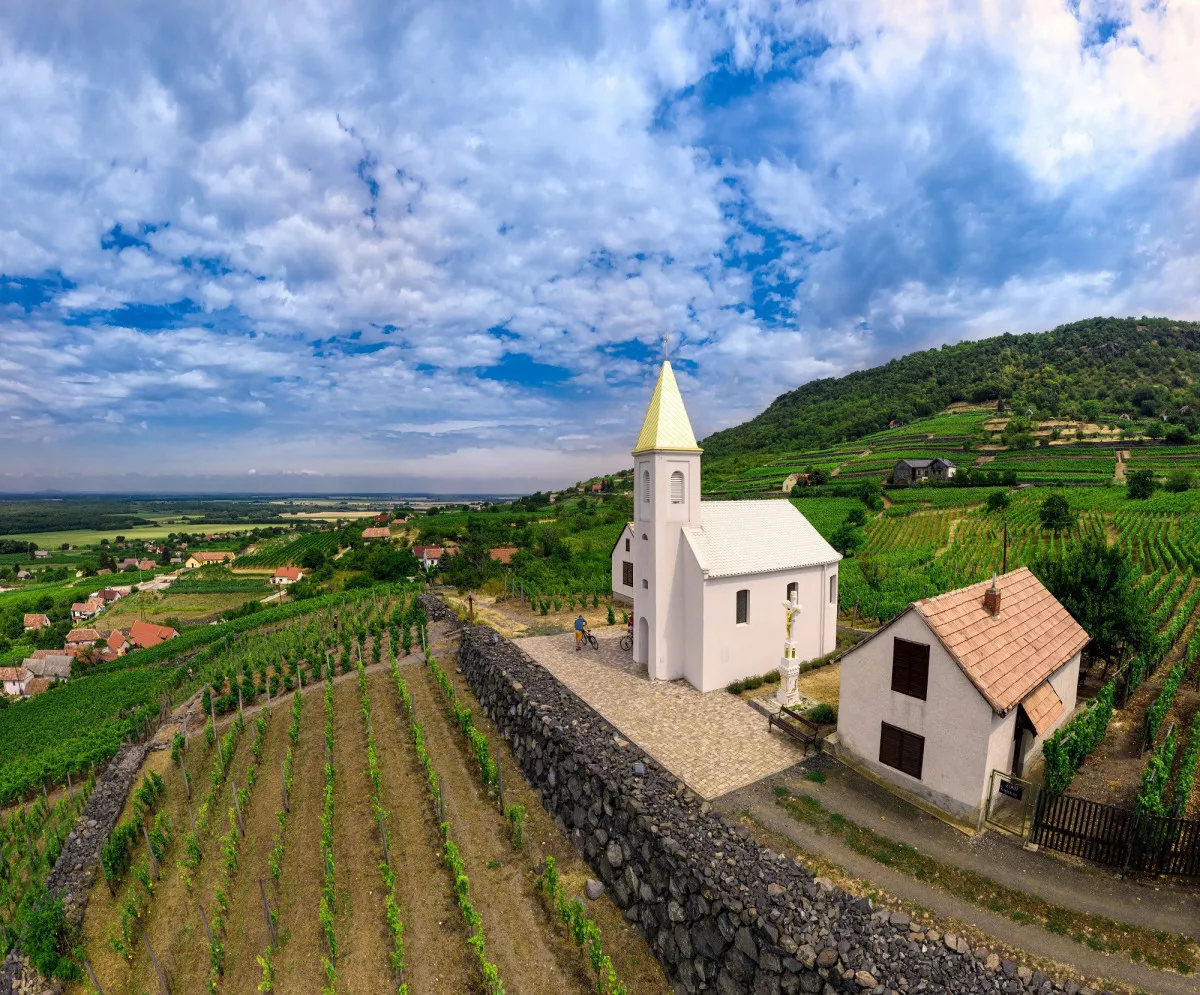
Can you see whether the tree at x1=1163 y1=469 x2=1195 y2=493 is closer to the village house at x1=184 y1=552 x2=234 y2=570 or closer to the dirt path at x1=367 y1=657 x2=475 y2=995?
the dirt path at x1=367 y1=657 x2=475 y2=995

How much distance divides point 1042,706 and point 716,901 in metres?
10.4

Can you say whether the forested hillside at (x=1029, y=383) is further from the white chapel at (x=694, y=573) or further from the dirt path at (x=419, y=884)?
the dirt path at (x=419, y=884)

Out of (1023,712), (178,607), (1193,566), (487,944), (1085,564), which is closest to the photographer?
(487,944)

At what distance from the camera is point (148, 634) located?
202ft

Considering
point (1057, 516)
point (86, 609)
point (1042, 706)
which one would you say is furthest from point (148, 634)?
point (1057, 516)

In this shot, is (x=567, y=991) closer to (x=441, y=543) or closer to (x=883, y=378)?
(x=441, y=543)

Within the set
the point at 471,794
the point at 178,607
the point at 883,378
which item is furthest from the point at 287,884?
the point at 883,378

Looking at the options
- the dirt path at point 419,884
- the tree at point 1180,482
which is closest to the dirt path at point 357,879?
the dirt path at point 419,884

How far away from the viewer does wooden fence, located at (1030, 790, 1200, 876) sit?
10.9m

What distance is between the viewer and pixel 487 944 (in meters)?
11.8

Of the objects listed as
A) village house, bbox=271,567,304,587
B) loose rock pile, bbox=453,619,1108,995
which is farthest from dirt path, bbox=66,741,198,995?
village house, bbox=271,567,304,587

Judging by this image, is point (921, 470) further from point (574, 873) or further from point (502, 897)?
point (502, 897)

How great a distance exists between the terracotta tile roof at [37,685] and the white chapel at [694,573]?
194 feet

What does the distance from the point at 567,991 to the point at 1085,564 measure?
22232mm
